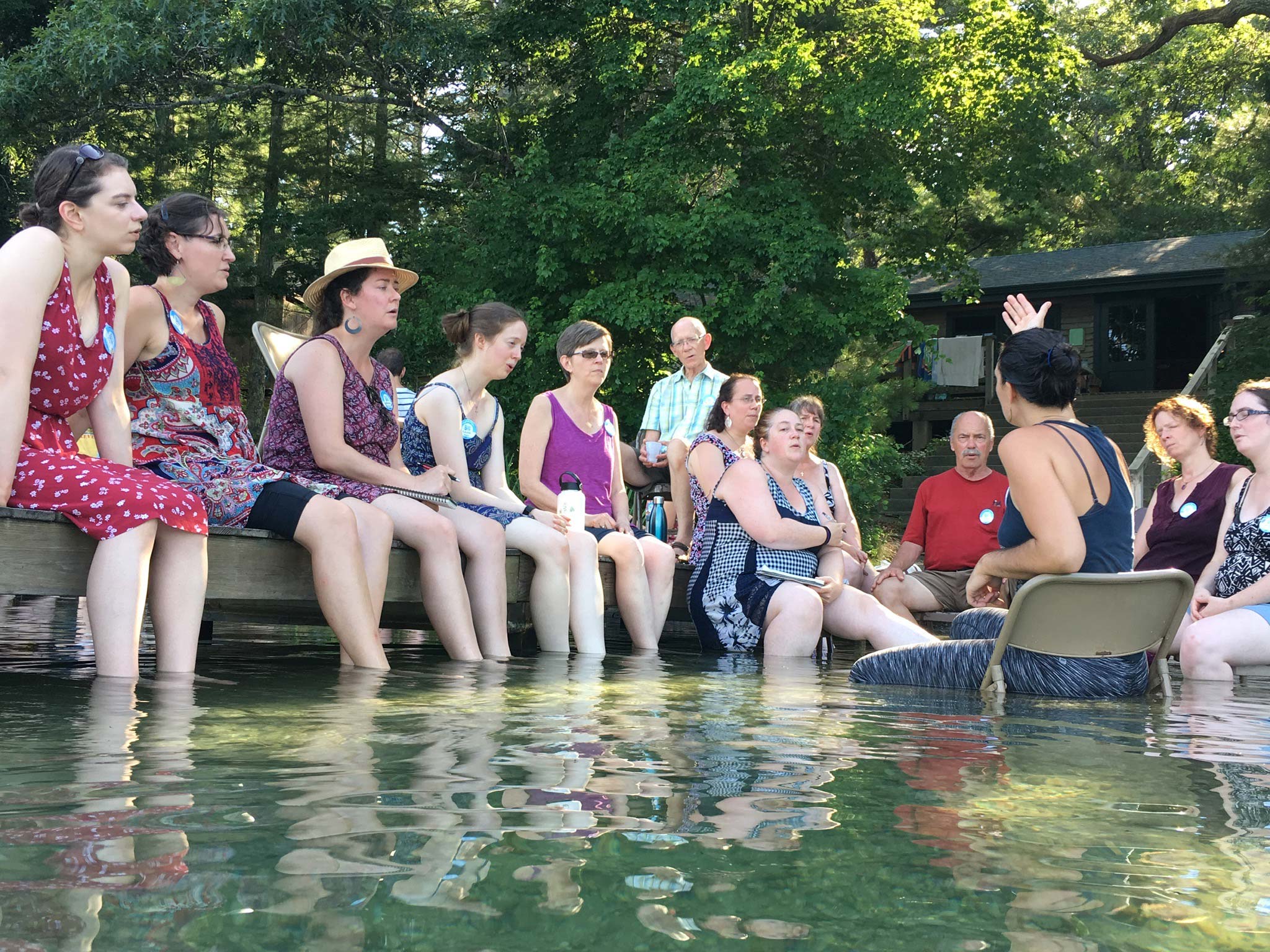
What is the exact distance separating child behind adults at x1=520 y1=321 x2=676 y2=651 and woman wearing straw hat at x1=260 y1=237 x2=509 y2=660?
123cm

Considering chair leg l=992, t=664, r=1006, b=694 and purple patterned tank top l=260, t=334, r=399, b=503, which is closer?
chair leg l=992, t=664, r=1006, b=694

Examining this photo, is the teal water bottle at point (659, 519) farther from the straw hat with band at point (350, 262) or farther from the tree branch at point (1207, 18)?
the tree branch at point (1207, 18)

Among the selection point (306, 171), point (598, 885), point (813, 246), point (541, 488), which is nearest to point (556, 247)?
point (813, 246)

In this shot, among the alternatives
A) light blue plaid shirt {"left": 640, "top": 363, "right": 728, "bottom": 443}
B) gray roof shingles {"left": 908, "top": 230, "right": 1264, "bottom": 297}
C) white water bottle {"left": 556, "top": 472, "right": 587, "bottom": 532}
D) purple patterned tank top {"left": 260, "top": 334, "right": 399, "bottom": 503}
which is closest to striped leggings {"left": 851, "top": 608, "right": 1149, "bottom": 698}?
white water bottle {"left": 556, "top": 472, "right": 587, "bottom": 532}

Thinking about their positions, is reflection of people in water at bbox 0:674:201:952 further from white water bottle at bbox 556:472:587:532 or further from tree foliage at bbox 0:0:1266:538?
tree foliage at bbox 0:0:1266:538

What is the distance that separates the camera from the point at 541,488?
6.92m

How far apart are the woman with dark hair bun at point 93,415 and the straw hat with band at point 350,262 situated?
3.75ft

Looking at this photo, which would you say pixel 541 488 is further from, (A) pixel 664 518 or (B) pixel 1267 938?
(B) pixel 1267 938

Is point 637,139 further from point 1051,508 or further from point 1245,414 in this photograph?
point 1051,508

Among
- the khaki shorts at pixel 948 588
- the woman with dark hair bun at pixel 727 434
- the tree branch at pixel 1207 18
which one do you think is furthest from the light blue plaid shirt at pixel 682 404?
the tree branch at pixel 1207 18

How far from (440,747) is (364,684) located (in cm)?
150

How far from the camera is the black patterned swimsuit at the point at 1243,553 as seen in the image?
5930mm

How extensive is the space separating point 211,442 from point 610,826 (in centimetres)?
328

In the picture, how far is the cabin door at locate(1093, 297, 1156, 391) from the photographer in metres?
30.0
